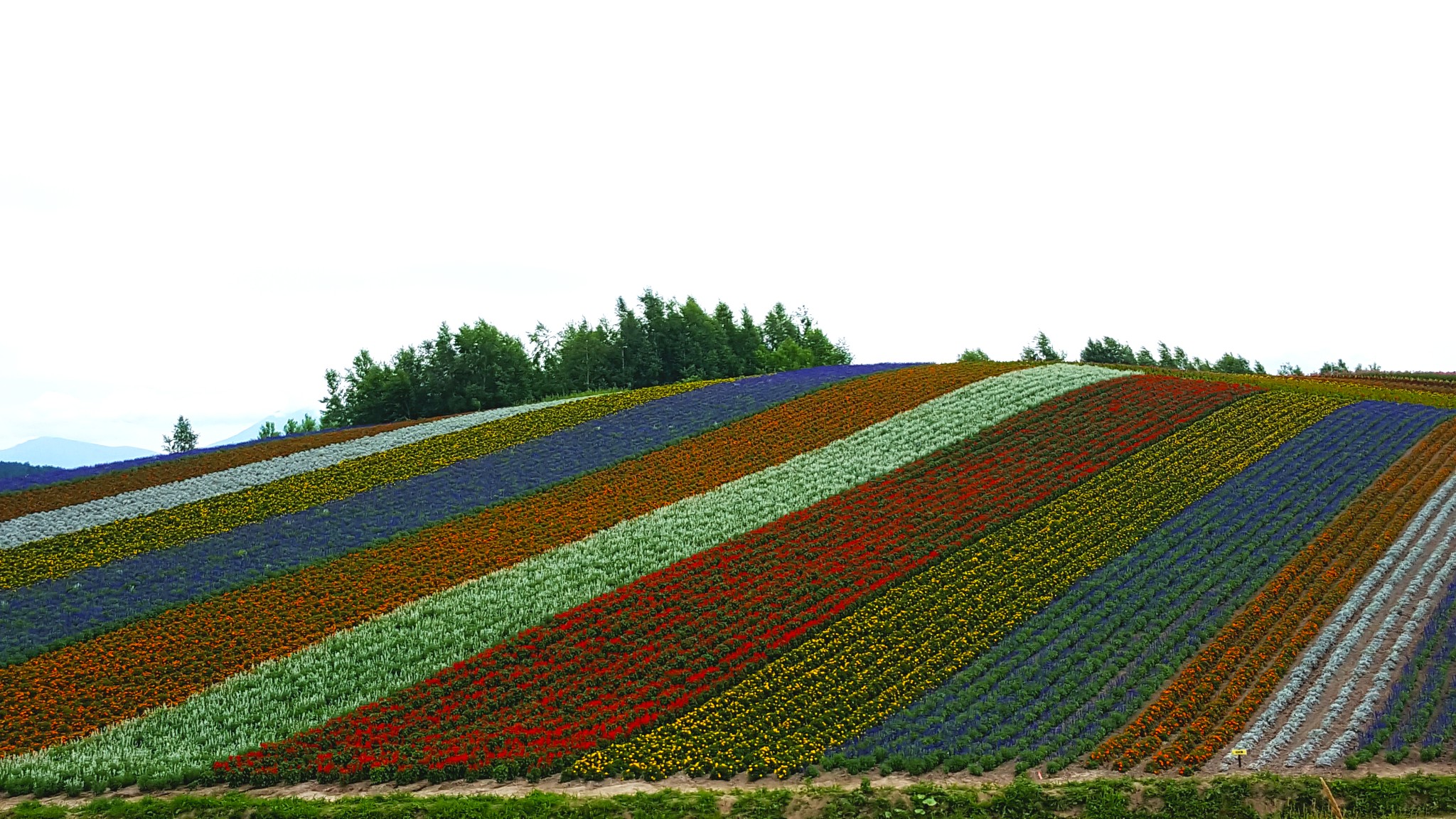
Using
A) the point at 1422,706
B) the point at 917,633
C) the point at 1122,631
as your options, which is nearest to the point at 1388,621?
the point at 1422,706

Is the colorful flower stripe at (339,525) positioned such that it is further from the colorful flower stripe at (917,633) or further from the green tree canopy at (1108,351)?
the green tree canopy at (1108,351)

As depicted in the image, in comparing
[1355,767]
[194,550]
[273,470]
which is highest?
[273,470]

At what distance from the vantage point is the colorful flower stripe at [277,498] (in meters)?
25.2

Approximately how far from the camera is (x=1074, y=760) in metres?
13.9

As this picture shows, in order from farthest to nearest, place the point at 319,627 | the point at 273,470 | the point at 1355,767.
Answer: the point at 273,470 → the point at 319,627 → the point at 1355,767

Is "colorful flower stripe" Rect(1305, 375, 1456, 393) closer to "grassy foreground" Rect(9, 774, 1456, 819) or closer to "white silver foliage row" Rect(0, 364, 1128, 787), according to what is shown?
"white silver foliage row" Rect(0, 364, 1128, 787)

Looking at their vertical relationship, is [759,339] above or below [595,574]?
above

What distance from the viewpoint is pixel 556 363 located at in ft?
238

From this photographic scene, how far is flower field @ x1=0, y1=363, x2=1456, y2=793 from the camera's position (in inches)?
583

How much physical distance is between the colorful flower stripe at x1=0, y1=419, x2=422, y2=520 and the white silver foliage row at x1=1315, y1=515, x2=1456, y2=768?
37.5 meters

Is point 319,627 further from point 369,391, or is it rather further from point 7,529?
point 369,391

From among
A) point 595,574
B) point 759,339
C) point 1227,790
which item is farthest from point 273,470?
point 759,339

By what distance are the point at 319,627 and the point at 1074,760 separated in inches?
638

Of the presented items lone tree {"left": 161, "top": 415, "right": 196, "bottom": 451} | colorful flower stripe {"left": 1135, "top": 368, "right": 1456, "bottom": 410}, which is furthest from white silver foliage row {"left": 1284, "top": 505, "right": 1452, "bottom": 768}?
lone tree {"left": 161, "top": 415, "right": 196, "bottom": 451}
